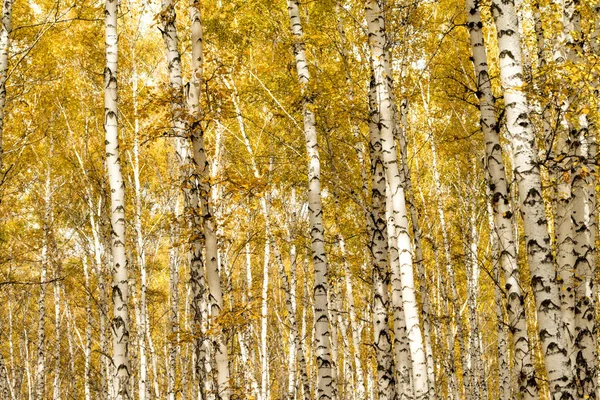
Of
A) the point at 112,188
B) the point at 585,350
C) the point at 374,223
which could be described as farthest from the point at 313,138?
the point at 585,350

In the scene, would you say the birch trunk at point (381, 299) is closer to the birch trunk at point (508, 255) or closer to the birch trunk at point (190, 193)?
the birch trunk at point (508, 255)

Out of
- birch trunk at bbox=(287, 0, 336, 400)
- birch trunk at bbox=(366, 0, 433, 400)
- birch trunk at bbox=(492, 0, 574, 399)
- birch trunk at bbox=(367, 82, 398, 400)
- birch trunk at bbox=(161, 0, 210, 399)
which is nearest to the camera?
birch trunk at bbox=(492, 0, 574, 399)

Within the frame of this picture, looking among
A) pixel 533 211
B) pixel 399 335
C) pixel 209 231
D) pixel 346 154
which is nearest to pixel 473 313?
pixel 346 154

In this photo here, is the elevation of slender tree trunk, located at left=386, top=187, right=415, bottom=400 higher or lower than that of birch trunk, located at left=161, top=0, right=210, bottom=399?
lower

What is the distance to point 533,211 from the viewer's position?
455 centimetres

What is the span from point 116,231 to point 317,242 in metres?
2.77

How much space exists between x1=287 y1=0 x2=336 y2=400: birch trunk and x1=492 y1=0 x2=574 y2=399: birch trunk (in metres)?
3.59

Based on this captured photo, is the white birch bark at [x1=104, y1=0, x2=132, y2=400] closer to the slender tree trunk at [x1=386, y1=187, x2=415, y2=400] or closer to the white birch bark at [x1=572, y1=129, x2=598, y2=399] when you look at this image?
the slender tree trunk at [x1=386, y1=187, x2=415, y2=400]

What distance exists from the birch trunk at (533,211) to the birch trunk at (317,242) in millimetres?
3594

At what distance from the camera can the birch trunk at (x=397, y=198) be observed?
6.14m

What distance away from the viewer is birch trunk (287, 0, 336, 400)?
7673mm

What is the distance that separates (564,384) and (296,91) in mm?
5510

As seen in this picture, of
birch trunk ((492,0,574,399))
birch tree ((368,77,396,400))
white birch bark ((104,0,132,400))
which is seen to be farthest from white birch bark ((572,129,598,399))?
white birch bark ((104,0,132,400))

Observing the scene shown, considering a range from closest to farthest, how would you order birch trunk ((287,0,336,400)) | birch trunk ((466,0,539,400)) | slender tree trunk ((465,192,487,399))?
birch trunk ((466,0,539,400))
birch trunk ((287,0,336,400))
slender tree trunk ((465,192,487,399))
